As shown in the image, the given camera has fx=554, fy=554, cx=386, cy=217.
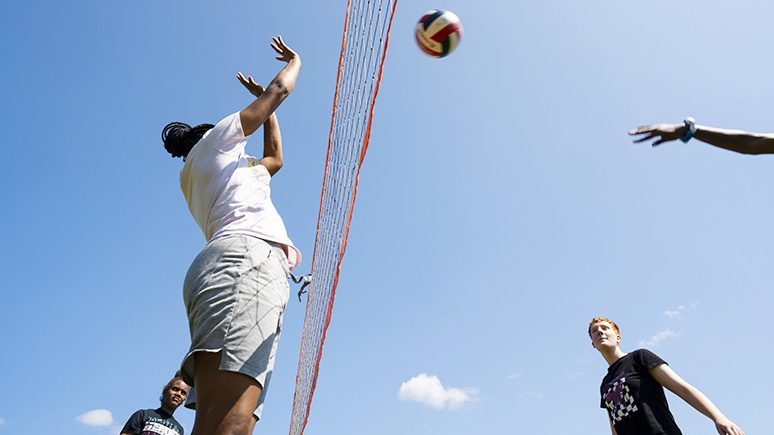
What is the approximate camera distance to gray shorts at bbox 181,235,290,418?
1652 millimetres

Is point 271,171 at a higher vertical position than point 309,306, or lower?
lower

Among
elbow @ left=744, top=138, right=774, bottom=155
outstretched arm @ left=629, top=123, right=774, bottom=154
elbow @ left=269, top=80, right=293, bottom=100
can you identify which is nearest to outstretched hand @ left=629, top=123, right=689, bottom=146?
outstretched arm @ left=629, top=123, right=774, bottom=154

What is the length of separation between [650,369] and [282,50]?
2.76 meters

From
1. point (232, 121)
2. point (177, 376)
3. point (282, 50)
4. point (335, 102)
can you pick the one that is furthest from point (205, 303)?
point (177, 376)

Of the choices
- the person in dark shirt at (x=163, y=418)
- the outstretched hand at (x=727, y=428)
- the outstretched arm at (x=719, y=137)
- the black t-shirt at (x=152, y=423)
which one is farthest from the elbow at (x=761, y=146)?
the black t-shirt at (x=152, y=423)

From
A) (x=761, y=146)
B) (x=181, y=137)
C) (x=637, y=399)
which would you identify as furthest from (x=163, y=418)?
(x=761, y=146)

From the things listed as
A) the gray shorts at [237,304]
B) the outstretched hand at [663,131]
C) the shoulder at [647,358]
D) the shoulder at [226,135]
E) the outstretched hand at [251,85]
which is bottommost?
the gray shorts at [237,304]

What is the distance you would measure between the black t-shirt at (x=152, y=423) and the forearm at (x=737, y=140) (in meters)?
4.31

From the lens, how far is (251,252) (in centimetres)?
185

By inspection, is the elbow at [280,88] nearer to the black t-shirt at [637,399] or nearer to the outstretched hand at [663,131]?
the outstretched hand at [663,131]

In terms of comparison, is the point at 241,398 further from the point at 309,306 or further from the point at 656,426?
the point at 309,306

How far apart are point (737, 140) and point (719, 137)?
73mm

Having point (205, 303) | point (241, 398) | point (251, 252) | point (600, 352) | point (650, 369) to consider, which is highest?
point (600, 352)

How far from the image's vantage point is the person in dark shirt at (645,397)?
2990mm
